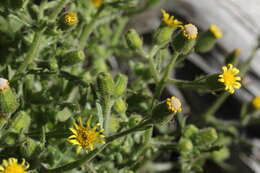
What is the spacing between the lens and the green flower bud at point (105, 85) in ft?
6.07

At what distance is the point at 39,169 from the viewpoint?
77.0 inches

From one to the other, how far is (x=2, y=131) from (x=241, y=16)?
2.29 m

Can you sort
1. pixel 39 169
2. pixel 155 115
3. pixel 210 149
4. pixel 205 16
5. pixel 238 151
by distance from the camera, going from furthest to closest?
pixel 205 16, pixel 238 151, pixel 210 149, pixel 39 169, pixel 155 115

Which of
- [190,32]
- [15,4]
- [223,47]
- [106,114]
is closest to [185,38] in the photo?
[190,32]

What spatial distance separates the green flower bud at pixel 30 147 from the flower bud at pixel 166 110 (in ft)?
1.59

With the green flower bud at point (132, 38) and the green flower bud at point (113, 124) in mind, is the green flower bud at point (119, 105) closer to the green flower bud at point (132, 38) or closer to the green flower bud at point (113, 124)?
the green flower bud at point (113, 124)

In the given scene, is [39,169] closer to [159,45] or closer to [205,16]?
[159,45]

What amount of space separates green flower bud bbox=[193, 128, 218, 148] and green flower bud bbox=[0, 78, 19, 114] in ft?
3.09

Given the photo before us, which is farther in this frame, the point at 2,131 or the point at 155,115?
the point at 2,131

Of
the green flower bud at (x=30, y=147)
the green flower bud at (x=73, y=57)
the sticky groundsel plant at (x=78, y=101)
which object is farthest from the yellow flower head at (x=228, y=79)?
the green flower bud at (x=30, y=147)

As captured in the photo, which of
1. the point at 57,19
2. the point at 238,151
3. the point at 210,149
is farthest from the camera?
the point at 238,151

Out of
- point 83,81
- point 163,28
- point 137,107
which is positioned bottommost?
point 137,107

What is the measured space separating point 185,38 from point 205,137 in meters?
0.54

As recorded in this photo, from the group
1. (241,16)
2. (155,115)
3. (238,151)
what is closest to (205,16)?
(241,16)
